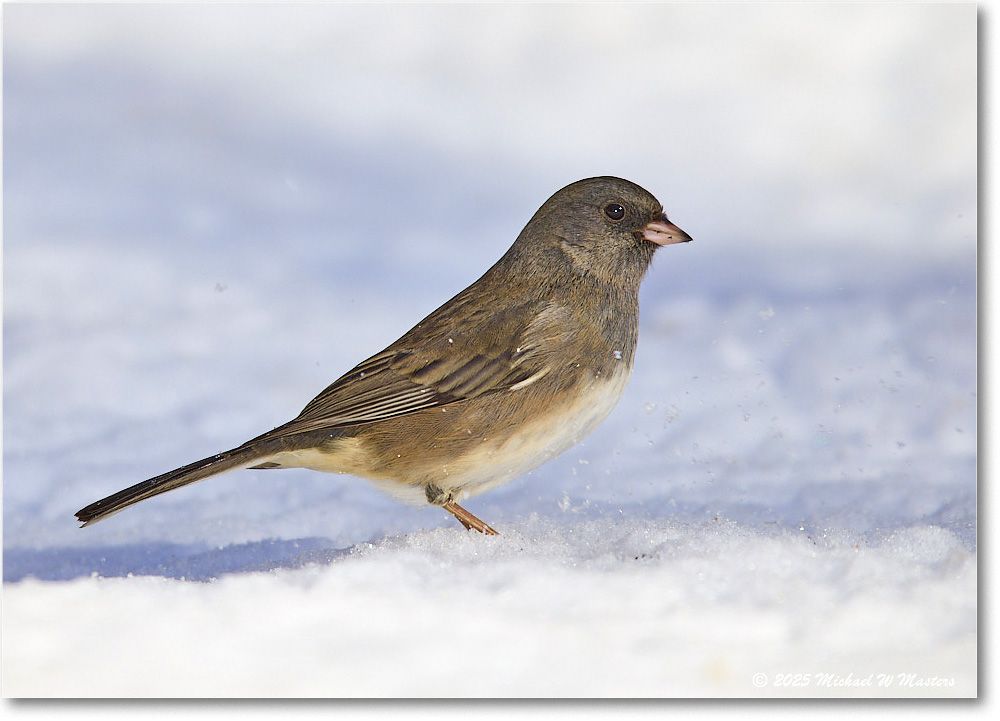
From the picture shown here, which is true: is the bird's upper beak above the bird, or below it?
above

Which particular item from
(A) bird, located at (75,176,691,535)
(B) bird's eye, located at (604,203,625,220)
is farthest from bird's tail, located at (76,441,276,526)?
(B) bird's eye, located at (604,203,625,220)

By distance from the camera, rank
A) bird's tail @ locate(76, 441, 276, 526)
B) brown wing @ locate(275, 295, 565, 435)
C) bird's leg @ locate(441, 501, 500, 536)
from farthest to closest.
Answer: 1. bird's leg @ locate(441, 501, 500, 536)
2. brown wing @ locate(275, 295, 565, 435)
3. bird's tail @ locate(76, 441, 276, 526)

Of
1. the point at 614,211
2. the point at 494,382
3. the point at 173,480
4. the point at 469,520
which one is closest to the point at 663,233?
the point at 614,211

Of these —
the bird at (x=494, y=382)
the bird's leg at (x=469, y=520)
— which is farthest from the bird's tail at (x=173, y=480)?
the bird's leg at (x=469, y=520)

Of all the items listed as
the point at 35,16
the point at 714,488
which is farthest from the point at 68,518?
the point at 714,488

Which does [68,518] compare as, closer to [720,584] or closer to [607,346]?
[607,346]

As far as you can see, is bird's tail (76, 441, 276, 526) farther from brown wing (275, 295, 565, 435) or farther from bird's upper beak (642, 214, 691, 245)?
bird's upper beak (642, 214, 691, 245)
